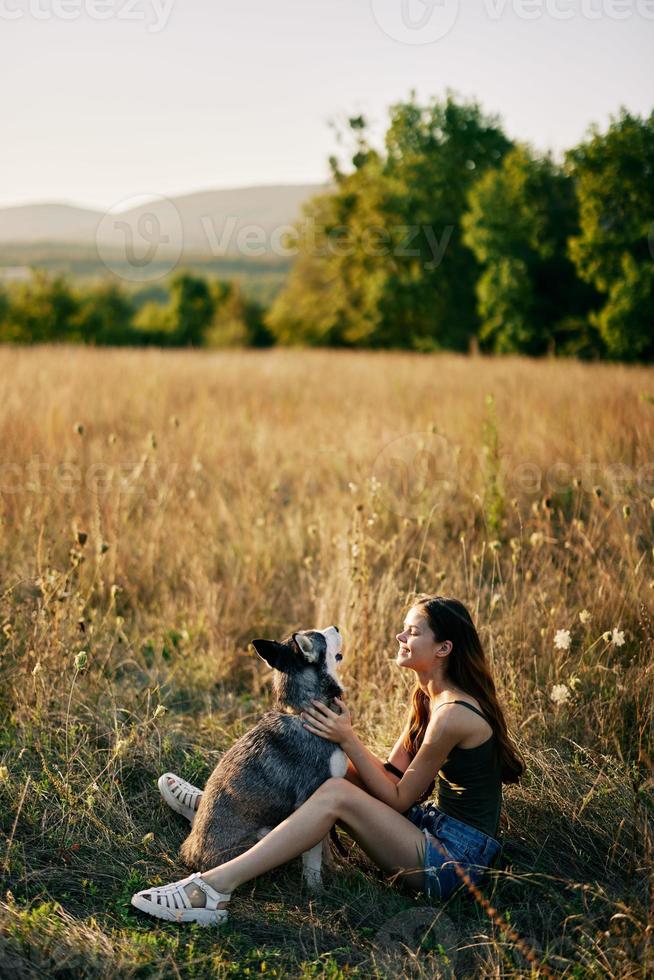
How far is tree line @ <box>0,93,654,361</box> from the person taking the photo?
21500 mm

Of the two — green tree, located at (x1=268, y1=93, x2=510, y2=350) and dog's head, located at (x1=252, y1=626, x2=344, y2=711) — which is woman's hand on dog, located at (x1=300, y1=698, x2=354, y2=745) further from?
green tree, located at (x1=268, y1=93, x2=510, y2=350)

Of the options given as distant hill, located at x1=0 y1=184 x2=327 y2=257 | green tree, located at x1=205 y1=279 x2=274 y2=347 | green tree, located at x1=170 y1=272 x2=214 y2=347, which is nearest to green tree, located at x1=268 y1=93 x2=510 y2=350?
distant hill, located at x1=0 y1=184 x2=327 y2=257

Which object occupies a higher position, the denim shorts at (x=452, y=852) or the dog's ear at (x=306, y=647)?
the dog's ear at (x=306, y=647)

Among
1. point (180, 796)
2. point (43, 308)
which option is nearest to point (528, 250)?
point (180, 796)

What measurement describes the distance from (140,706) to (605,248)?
72.6ft

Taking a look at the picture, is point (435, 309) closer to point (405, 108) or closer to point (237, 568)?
point (405, 108)

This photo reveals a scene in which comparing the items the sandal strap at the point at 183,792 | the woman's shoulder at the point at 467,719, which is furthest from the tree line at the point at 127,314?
the woman's shoulder at the point at 467,719

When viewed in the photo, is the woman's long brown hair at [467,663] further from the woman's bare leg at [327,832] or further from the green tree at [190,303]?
the green tree at [190,303]

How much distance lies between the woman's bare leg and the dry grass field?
16 cm

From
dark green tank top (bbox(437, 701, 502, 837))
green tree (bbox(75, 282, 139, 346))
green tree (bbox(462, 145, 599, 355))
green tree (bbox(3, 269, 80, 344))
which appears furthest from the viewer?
green tree (bbox(75, 282, 139, 346))

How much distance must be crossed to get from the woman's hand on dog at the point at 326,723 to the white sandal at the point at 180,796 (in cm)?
71

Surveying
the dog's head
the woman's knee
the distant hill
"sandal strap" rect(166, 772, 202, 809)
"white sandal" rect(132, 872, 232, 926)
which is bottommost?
"white sandal" rect(132, 872, 232, 926)

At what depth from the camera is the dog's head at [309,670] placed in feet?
9.27

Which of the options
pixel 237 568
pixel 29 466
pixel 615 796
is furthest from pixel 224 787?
pixel 29 466
